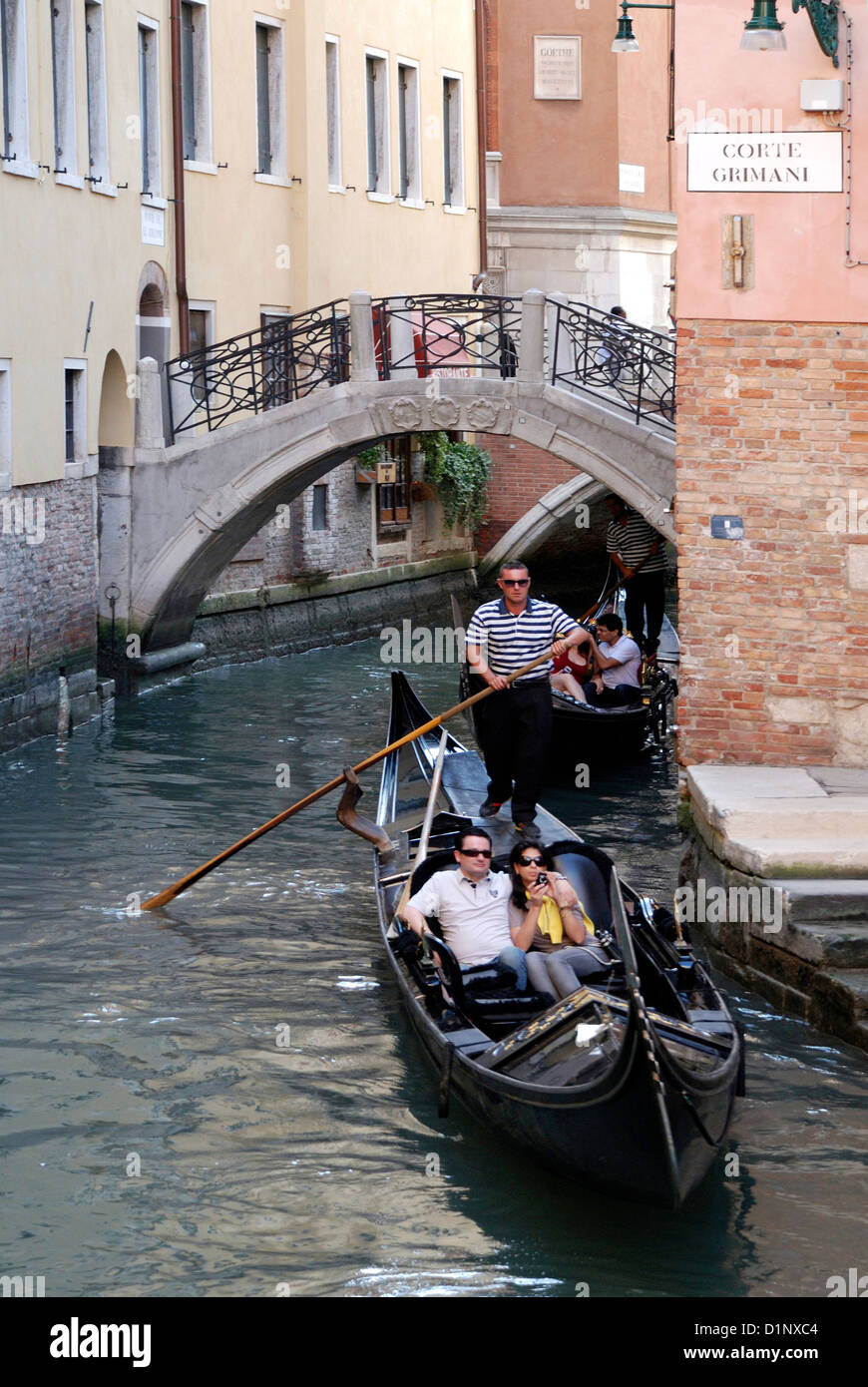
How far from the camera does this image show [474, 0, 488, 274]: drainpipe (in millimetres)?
17953

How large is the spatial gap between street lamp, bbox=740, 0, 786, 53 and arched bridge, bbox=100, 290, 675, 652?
4.69 meters

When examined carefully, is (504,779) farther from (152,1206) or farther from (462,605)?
(462,605)

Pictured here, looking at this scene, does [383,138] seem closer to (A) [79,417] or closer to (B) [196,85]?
(B) [196,85]

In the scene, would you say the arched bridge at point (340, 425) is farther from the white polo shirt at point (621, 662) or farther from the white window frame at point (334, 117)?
the white window frame at point (334, 117)

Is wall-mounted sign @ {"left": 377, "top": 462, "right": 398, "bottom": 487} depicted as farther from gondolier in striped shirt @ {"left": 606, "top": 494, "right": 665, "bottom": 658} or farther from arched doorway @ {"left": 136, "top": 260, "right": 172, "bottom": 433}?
gondolier in striped shirt @ {"left": 606, "top": 494, "right": 665, "bottom": 658}

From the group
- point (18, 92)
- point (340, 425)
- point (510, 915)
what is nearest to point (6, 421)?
point (18, 92)

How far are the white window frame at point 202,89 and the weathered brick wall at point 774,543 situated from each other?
6687 mm

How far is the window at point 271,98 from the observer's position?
14.7 meters

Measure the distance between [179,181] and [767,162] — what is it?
20.8ft

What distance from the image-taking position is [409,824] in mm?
7910

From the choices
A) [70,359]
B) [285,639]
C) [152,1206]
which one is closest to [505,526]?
[285,639]

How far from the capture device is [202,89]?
1358 cm

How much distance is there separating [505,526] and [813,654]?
10.2 meters
